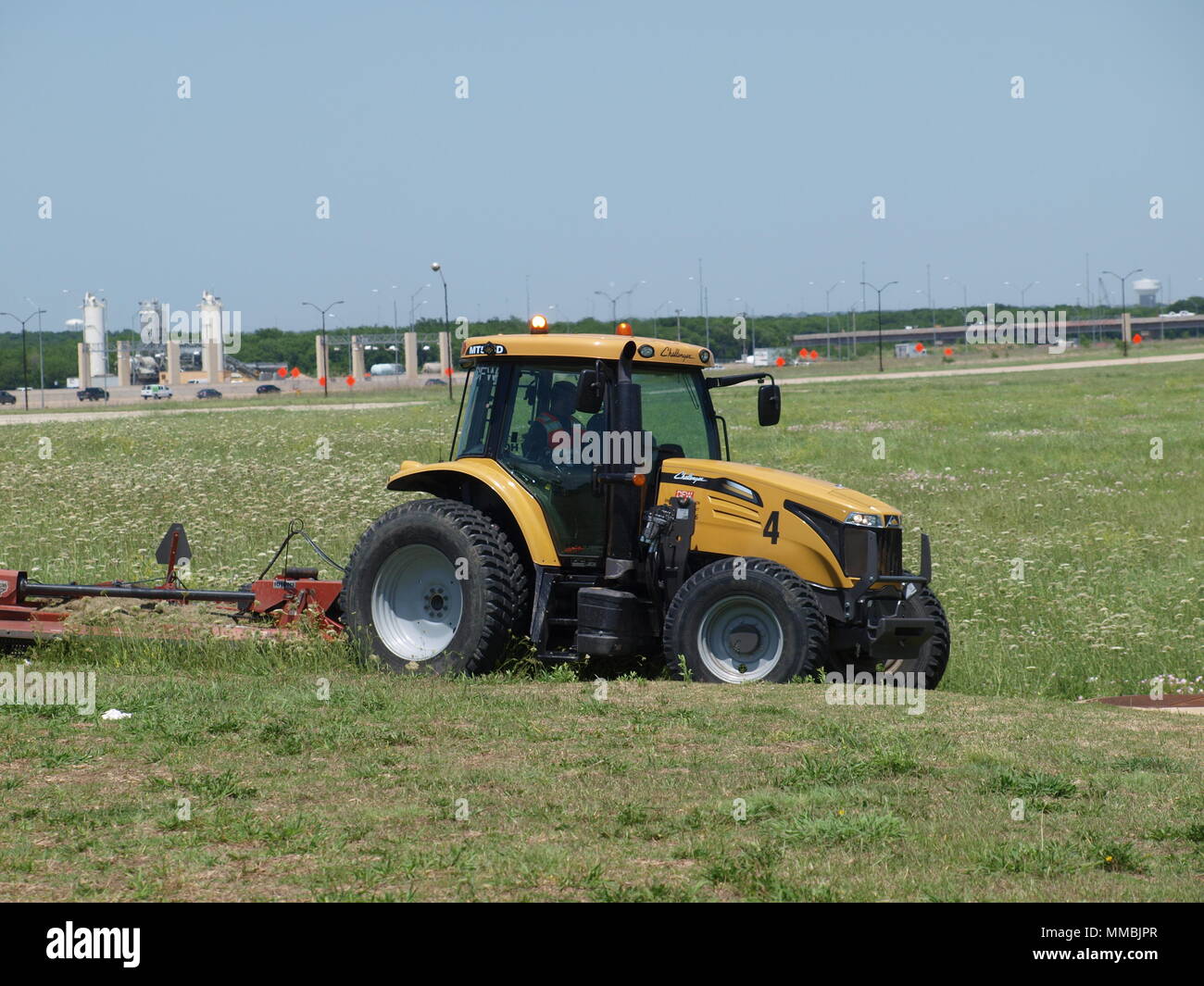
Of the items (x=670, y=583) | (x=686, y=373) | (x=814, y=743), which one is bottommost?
(x=814, y=743)

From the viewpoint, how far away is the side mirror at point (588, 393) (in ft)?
31.5

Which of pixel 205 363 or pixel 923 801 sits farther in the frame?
pixel 205 363

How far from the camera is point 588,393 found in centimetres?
961

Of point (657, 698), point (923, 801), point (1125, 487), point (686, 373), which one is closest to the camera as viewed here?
point (923, 801)

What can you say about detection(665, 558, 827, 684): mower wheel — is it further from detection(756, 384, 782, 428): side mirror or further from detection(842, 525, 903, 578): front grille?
detection(756, 384, 782, 428): side mirror

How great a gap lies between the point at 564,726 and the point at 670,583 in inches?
84.1

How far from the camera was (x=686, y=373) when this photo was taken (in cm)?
1098

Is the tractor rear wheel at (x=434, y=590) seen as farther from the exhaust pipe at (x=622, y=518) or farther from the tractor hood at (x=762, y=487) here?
the tractor hood at (x=762, y=487)

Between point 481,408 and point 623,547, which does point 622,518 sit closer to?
point 623,547

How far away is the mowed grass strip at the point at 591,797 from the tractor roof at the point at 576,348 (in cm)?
241

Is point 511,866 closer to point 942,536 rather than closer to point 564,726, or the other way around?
point 564,726

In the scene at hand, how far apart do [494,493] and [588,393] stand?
1.47 m
